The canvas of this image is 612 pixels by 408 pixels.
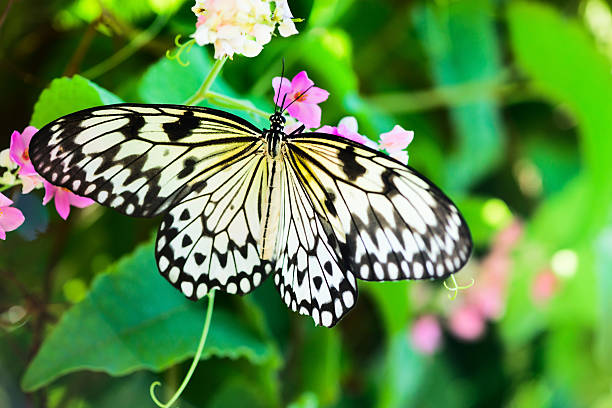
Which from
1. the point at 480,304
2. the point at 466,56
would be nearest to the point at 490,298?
the point at 480,304

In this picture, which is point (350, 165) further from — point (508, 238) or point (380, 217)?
point (508, 238)

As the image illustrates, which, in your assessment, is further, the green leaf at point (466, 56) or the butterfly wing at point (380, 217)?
the green leaf at point (466, 56)

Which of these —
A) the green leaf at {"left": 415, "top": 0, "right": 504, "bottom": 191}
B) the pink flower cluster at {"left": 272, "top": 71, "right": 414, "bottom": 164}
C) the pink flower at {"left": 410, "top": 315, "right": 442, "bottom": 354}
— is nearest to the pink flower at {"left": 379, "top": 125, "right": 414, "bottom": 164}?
the pink flower cluster at {"left": 272, "top": 71, "right": 414, "bottom": 164}

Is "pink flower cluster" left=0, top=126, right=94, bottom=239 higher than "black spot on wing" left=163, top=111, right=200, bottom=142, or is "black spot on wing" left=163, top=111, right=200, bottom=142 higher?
"black spot on wing" left=163, top=111, right=200, bottom=142

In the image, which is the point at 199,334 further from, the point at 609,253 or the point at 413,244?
the point at 609,253

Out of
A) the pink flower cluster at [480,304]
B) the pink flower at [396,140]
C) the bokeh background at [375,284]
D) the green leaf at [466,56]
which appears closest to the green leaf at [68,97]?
the bokeh background at [375,284]

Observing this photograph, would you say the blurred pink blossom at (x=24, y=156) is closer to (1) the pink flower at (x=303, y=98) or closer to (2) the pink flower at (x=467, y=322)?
(1) the pink flower at (x=303, y=98)

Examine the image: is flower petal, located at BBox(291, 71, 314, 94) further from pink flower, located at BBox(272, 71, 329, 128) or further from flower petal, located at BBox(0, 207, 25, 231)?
flower petal, located at BBox(0, 207, 25, 231)
